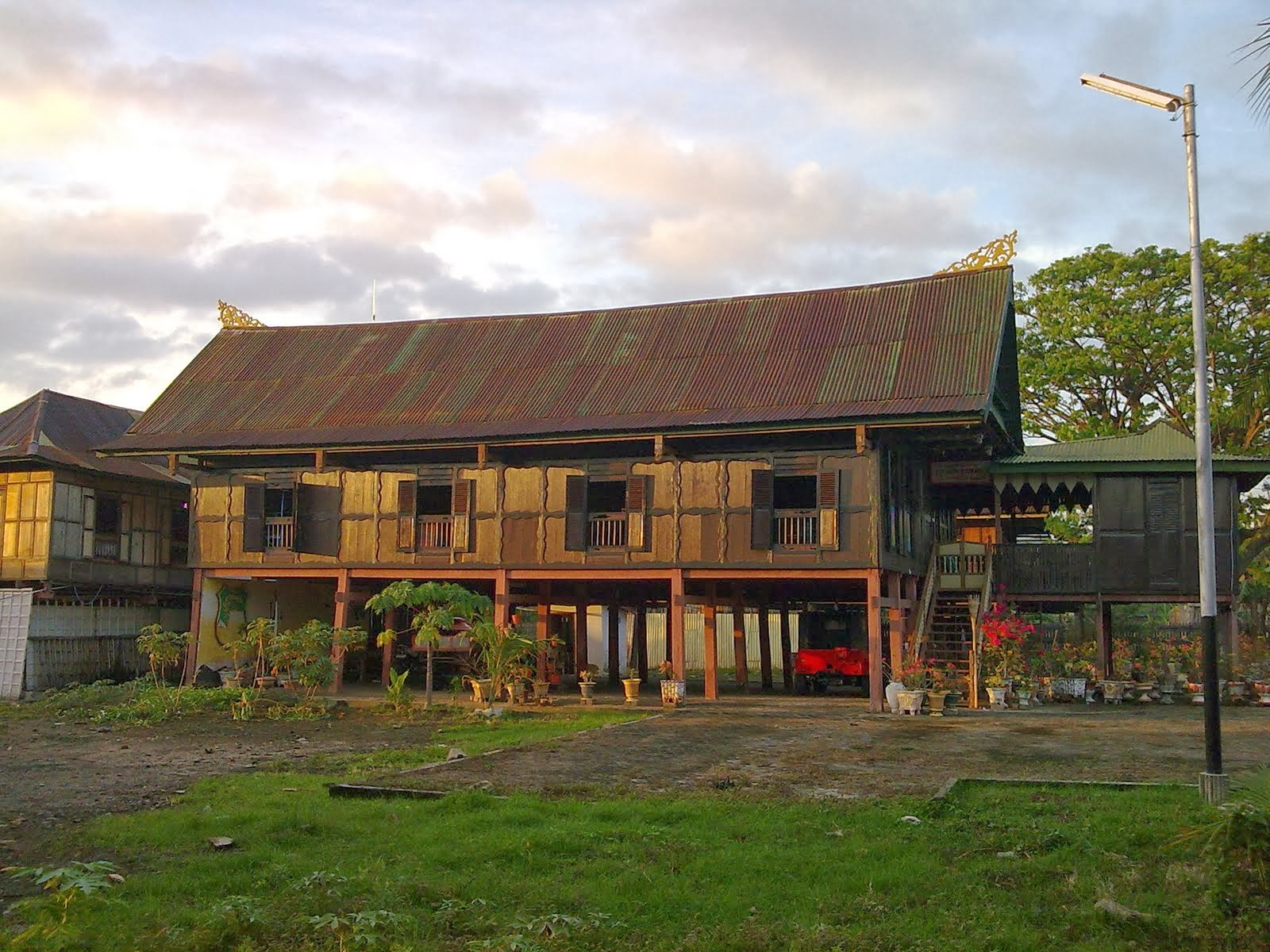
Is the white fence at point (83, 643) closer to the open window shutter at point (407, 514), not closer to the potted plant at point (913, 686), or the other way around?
the open window shutter at point (407, 514)

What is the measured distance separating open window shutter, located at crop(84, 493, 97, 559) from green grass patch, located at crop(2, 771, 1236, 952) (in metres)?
18.5

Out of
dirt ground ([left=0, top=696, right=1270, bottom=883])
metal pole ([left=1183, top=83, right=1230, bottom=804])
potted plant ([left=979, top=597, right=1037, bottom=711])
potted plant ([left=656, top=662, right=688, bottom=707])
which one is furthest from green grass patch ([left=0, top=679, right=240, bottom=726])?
metal pole ([left=1183, top=83, right=1230, bottom=804])

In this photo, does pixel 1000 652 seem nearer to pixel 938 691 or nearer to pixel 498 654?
pixel 938 691

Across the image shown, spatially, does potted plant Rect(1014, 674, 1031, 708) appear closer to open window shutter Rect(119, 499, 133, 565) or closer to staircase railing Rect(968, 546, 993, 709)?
staircase railing Rect(968, 546, 993, 709)

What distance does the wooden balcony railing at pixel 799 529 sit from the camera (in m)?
21.8

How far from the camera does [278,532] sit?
2556cm

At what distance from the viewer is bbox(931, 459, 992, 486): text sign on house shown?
83.5 feet

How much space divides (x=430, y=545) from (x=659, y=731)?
8.58m

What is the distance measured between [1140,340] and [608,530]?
16.7 meters

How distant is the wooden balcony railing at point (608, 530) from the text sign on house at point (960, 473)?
7.07 m

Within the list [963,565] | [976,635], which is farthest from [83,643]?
[963,565]

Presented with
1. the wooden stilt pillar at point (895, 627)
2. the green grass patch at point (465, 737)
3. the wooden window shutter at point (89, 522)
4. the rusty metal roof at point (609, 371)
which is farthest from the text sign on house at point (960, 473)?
the wooden window shutter at point (89, 522)

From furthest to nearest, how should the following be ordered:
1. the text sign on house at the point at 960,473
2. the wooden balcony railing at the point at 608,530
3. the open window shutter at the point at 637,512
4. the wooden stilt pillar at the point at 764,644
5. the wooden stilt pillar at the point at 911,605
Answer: the wooden stilt pillar at the point at 764,644, the text sign on house at the point at 960,473, the wooden stilt pillar at the point at 911,605, the wooden balcony railing at the point at 608,530, the open window shutter at the point at 637,512

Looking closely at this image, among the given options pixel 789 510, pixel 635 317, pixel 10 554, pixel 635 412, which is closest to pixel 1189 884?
pixel 789 510
